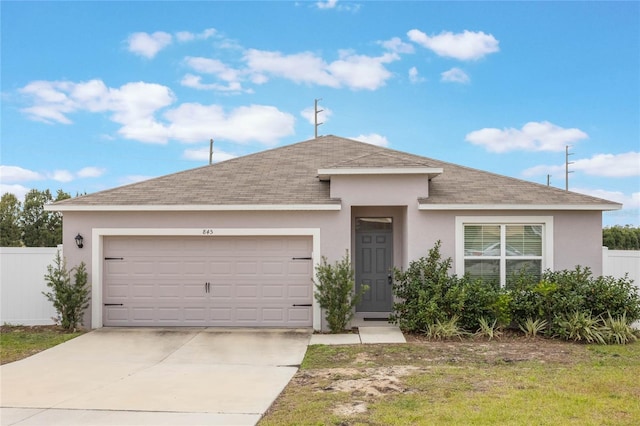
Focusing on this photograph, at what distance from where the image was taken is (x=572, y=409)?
226 inches

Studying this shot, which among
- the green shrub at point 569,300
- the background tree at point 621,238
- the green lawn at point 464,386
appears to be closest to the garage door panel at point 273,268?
the green lawn at point 464,386

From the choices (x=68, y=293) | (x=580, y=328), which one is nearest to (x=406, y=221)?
(x=580, y=328)

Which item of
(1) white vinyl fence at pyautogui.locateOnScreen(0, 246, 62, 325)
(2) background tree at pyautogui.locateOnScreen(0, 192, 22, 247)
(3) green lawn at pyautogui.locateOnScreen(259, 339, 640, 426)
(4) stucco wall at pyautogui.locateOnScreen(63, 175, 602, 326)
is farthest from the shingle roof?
(2) background tree at pyautogui.locateOnScreen(0, 192, 22, 247)

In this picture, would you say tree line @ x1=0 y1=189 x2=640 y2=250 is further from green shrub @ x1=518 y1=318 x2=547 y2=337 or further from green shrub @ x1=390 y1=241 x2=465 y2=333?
green shrub @ x1=390 y1=241 x2=465 y2=333

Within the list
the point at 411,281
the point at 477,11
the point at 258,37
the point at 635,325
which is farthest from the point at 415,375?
the point at 258,37

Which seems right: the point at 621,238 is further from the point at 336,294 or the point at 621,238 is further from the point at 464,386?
the point at 464,386

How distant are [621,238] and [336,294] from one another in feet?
81.0

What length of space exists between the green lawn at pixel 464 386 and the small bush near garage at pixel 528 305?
1.87 ft

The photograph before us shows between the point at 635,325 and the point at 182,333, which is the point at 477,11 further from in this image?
the point at 182,333

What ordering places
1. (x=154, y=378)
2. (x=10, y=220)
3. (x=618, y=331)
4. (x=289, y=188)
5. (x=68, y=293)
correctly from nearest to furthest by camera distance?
1. (x=154, y=378)
2. (x=618, y=331)
3. (x=68, y=293)
4. (x=289, y=188)
5. (x=10, y=220)

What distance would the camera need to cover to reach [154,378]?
24.8 ft

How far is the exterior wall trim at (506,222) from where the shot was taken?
11328mm

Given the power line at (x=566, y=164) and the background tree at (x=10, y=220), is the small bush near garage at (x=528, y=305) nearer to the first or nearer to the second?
the background tree at (x=10, y=220)

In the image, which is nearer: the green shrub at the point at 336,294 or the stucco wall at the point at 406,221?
the green shrub at the point at 336,294
